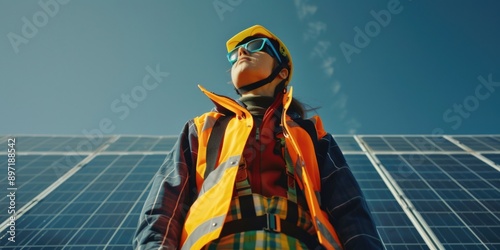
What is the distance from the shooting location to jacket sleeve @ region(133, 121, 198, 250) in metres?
1.70

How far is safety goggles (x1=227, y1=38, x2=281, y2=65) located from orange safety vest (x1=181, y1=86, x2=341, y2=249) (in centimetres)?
52

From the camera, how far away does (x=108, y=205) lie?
7875mm

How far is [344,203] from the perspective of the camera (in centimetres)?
204

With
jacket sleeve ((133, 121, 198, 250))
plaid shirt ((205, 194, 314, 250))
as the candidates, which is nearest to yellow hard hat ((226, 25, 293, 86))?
jacket sleeve ((133, 121, 198, 250))

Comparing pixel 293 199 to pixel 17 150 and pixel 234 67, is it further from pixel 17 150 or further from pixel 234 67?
pixel 17 150

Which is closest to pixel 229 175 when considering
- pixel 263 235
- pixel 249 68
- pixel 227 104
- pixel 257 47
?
pixel 263 235

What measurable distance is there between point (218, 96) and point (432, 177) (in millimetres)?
8619

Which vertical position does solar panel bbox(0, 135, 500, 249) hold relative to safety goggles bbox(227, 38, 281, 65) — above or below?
below

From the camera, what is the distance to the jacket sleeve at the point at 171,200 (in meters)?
1.70

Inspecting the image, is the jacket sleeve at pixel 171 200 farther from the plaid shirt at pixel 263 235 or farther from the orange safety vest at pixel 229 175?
the plaid shirt at pixel 263 235

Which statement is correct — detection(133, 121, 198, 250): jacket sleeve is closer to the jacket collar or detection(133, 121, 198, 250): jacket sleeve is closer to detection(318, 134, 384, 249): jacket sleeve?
the jacket collar

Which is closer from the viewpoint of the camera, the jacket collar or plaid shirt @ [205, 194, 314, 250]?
plaid shirt @ [205, 194, 314, 250]

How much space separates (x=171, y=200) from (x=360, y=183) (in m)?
7.92

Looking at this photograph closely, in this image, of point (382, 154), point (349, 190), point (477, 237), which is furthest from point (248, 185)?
point (382, 154)
